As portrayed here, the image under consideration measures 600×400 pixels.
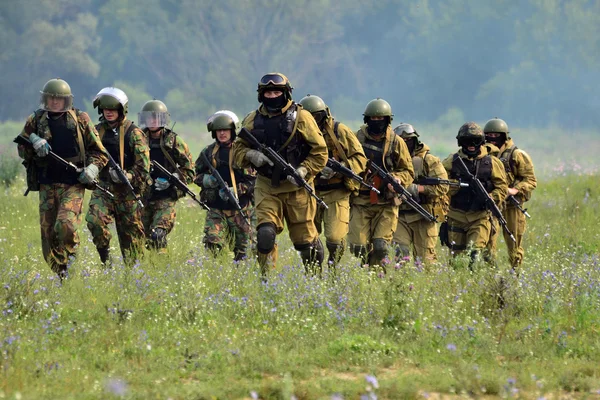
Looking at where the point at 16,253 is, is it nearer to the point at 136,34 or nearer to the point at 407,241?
the point at 407,241

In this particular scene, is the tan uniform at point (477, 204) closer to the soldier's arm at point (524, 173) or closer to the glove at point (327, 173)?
the soldier's arm at point (524, 173)

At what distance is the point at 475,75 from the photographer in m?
67.6

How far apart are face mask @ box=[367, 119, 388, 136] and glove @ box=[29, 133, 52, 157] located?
3.39m

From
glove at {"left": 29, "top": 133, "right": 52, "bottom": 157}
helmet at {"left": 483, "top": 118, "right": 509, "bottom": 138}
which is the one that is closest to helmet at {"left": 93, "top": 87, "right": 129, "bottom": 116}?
glove at {"left": 29, "top": 133, "right": 52, "bottom": 157}

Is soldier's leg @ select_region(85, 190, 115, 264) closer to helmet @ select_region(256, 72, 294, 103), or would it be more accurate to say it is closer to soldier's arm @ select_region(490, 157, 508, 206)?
helmet @ select_region(256, 72, 294, 103)

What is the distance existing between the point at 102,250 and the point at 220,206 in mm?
1375

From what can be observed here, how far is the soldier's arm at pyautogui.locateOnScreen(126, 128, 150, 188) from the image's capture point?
996cm

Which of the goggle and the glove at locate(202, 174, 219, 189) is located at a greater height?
the goggle

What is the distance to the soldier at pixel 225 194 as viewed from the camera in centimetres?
1055

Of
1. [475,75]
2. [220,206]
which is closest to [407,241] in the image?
[220,206]

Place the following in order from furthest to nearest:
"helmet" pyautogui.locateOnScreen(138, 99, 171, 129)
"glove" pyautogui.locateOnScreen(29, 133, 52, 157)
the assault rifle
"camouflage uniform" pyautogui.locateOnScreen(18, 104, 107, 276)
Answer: "helmet" pyautogui.locateOnScreen(138, 99, 171, 129), the assault rifle, "camouflage uniform" pyautogui.locateOnScreen(18, 104, 107, 276), "glove" pyautogui.locateOnScreen(29, 133, 52, 157)

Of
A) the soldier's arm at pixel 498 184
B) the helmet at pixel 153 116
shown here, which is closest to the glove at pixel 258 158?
the helmet at pixel 153 116

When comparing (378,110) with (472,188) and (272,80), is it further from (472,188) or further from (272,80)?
(272,80)

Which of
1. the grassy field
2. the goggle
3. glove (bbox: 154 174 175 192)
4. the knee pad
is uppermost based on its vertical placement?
the goggle
